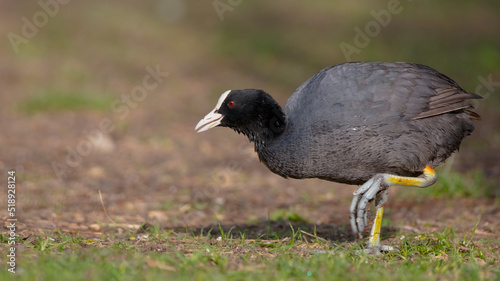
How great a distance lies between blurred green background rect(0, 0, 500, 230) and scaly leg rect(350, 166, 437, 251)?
2655 mm

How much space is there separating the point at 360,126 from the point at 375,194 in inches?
21.2

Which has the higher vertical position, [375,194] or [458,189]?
[375,194]

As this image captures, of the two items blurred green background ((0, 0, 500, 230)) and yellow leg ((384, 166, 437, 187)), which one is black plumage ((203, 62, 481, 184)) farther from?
blurred green background ((0, 0, 500, 230))

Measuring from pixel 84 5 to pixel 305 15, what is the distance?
233 inches

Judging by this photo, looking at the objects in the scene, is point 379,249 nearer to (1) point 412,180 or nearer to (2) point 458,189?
(1) point 412,180

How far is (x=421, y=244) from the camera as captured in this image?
4.69m

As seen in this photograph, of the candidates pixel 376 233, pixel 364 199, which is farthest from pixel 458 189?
pixel 364 199

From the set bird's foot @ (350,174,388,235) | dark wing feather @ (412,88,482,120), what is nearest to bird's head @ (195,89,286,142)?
bird's foot @ (350,174,388,235)

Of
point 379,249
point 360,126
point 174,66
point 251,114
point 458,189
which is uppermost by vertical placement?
point 174,66

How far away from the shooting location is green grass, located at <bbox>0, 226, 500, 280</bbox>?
11.5 ft

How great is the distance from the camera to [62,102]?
9.99 metres

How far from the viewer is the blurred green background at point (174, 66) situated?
317 inches

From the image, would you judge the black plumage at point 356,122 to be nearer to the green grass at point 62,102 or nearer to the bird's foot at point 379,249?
the bird's foot at point 379,249

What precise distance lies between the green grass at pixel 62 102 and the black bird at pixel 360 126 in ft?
18.4
